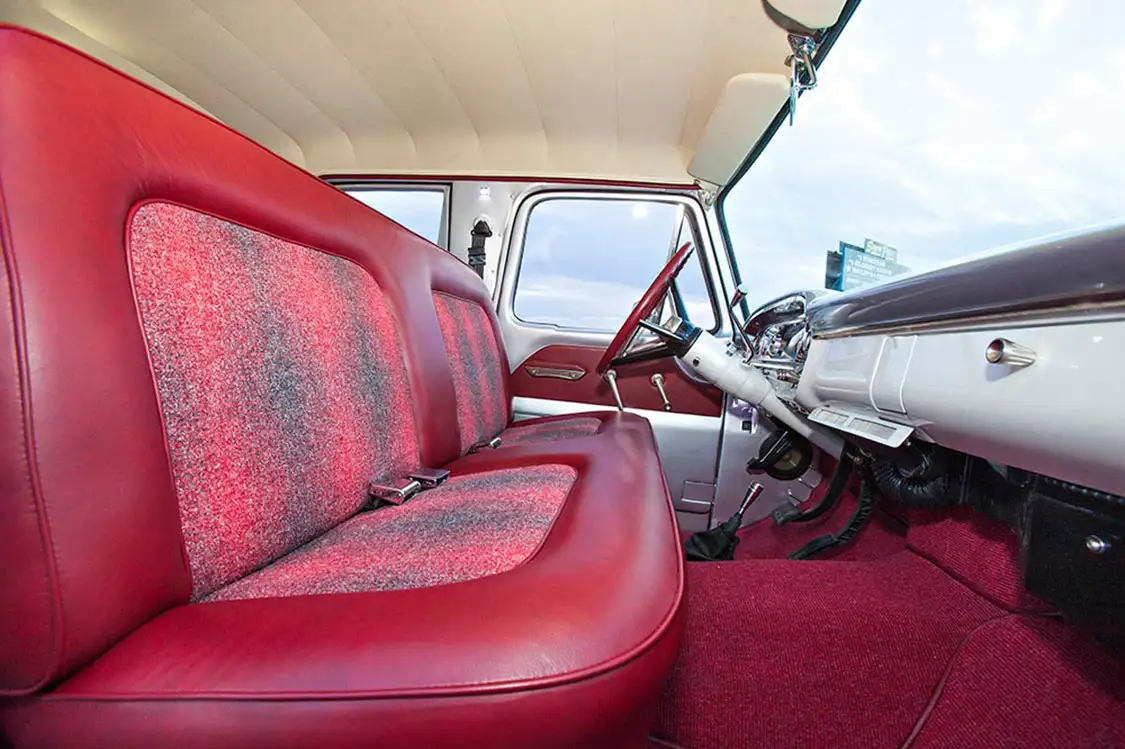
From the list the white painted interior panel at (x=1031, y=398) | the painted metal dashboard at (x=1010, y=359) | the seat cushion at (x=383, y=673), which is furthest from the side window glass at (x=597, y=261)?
the seat cushion at (x=383, y=673)

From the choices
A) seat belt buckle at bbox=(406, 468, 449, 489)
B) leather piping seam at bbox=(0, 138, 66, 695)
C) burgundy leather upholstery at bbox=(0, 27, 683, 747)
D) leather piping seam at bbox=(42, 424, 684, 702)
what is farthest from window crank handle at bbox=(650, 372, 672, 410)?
leather piping seam at bbox=(0, 138, 66, 695)

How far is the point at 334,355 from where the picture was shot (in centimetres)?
82

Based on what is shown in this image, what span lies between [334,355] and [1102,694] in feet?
4.08

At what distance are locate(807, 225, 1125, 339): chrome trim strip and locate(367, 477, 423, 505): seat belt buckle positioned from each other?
0.88 m

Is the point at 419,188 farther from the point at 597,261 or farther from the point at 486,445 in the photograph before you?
the point at 486,445

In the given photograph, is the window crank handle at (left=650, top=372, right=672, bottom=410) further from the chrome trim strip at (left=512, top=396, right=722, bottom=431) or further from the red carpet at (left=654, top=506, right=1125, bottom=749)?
the red carpet at (left=654, top=506, right=1125, bottom=749)

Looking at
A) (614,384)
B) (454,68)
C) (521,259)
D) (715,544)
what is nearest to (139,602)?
(715,544)

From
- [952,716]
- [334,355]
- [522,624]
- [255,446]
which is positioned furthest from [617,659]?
[952,716]

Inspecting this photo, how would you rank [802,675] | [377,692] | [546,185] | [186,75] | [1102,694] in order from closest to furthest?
[377,692], [1102,694], [802,675], [186,75], [546,185]

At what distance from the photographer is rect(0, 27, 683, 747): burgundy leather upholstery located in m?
0.38

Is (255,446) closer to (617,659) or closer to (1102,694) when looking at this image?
(617,659)

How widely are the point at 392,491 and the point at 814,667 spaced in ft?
2.57

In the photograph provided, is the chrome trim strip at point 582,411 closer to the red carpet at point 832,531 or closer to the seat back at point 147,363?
the red carpet at point 832,531

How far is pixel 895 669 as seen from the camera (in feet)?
2.93
